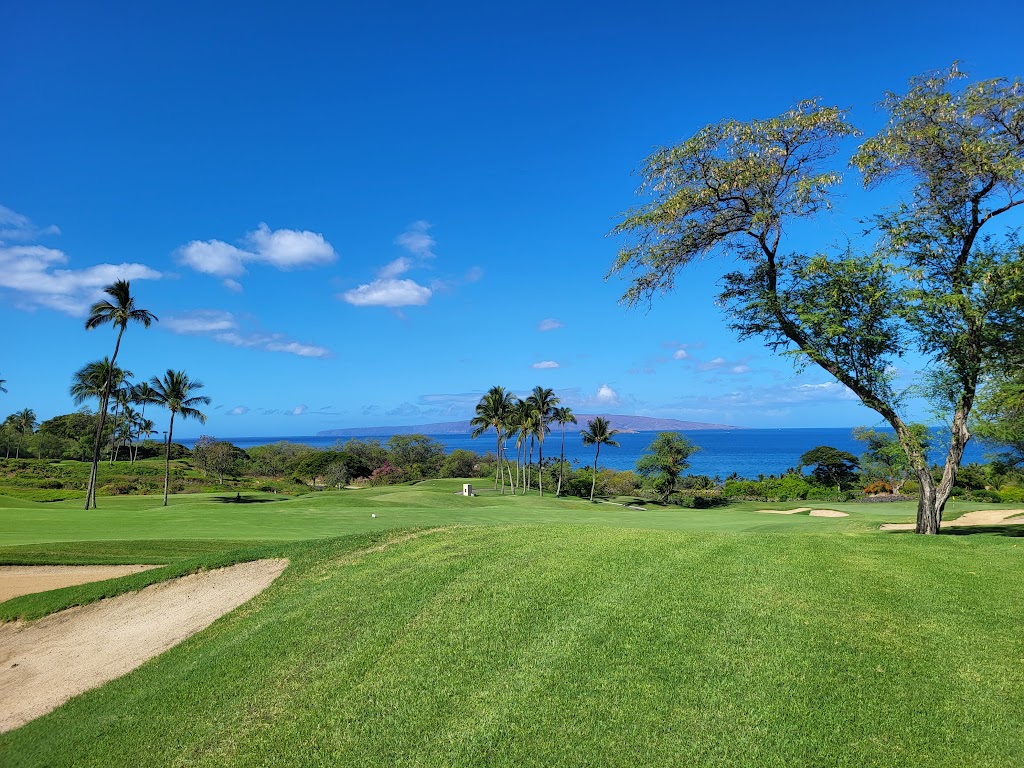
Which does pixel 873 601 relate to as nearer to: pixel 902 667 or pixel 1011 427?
pixel 902 667

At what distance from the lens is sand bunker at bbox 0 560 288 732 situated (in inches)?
343

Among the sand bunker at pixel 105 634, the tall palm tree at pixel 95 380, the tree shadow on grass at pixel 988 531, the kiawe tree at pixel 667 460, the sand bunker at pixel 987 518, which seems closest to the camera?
the sand bunker at pixel 105 634

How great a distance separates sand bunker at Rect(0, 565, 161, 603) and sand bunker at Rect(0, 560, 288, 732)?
2845 millimetres

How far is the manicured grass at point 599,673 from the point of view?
17.3ft

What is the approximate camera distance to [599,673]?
6348 mm

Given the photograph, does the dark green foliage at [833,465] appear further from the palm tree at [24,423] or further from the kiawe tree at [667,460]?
the palm tree at [24,423]

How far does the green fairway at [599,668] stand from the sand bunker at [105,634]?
2.78ft

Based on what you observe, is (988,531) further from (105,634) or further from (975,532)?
(105,634)

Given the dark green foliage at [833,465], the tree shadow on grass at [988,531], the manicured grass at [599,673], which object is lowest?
the manicured grass at [599,673]

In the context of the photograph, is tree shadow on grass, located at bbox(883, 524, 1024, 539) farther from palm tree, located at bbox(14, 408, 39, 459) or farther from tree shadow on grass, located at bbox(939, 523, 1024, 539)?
palm tree, located at bbox(14, 408, 39, 459)

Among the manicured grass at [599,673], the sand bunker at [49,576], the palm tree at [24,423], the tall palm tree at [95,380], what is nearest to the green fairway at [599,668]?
the manicured grass at [599,673]

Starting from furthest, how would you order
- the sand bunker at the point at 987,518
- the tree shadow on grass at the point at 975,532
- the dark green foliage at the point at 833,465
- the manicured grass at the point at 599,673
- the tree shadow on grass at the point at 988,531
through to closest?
the dark green foliage at the point at 833,465 < the sand bunker at the point at 987,518 < the tree shadow on grass at the point at 988,531 < the tree shadow on grass at the point at 975,532 < the manicured grass at the point at 599,673

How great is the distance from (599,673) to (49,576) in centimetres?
1584

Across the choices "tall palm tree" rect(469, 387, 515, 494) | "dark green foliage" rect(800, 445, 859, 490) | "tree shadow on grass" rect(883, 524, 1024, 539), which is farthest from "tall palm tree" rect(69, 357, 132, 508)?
"dark green foliage" rect(800, 445, 859, 490)
